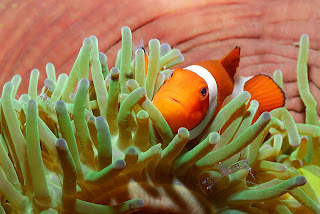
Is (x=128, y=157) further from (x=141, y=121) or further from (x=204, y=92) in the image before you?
(x=204, y=92)

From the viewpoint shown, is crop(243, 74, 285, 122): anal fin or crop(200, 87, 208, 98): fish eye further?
Result: crop(243, 74, 285, 122): anal fin

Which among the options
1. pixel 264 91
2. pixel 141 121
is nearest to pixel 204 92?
pixel 141 121

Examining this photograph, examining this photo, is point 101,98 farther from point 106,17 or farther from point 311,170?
point 311,170

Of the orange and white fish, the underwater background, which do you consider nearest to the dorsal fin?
the orange and white fish

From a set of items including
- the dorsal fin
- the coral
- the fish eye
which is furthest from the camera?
the dorsal fin

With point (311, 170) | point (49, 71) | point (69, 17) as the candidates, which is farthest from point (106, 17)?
point (311, 170)

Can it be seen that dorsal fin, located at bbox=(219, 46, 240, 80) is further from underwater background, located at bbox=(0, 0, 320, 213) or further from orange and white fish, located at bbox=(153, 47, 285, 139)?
underwater background, located at bbox=(0, 0, 320, 213)

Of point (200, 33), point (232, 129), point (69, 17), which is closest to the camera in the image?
point (232, 129)
